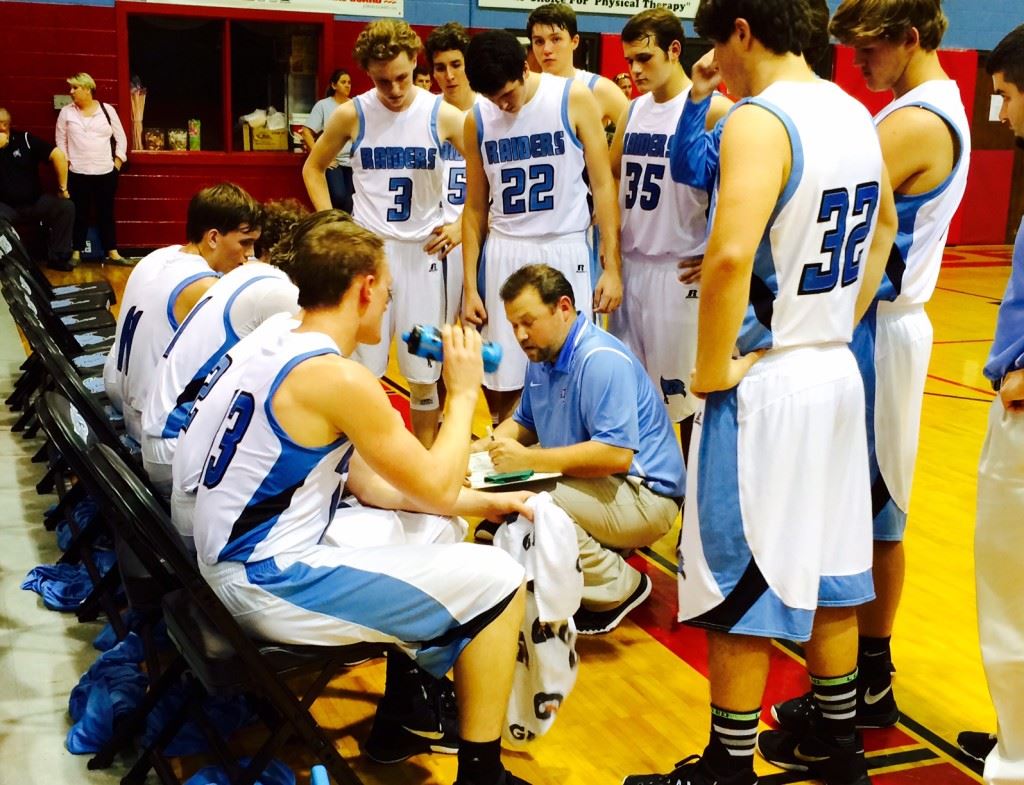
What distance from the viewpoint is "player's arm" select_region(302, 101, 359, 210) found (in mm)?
5039

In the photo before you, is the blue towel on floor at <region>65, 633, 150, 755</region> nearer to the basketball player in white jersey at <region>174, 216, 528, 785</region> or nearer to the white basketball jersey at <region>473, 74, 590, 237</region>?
the basketball player in white jersey at <region>174, 216, 528, 785</region>

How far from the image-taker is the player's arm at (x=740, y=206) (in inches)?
88.6

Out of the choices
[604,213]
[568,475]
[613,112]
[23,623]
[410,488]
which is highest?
[613,112]

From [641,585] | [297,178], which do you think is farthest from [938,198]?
[297,178]

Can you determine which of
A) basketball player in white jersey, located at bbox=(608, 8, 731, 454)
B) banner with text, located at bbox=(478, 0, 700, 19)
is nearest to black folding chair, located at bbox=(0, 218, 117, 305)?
basketball player in white jersey, located at bbox=(608, 8, 731, 454)

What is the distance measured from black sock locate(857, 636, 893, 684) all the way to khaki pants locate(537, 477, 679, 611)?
2.77 feet

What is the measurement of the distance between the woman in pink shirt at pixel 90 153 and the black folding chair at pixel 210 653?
9.40m

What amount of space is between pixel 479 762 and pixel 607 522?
123 centimetres

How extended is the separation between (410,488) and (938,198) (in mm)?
1523

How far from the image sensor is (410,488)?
249 cm

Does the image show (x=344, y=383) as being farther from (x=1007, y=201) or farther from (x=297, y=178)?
(x=1007, y=201)

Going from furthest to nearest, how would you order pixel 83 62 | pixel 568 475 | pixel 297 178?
pixel 297 178
pixel 83 62
pixel 568 475

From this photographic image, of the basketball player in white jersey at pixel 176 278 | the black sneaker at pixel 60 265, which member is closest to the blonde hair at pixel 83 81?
the black sneaker at pixel 60 265

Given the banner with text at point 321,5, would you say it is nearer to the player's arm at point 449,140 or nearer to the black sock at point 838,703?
the player's arm at point 449,140
